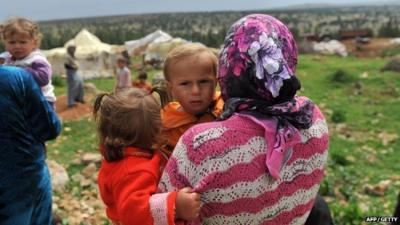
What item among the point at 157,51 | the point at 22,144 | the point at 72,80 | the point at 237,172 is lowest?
the point at 157,51

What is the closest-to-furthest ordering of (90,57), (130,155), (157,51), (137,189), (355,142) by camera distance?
(137,189)
(130,155)
(355,142)
(157,51)
(90,57)

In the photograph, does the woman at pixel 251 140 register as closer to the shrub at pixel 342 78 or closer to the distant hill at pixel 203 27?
the shrub at pixel 342 78

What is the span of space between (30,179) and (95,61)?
944 inches

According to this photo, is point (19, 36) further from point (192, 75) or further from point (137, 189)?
point (137, 189)

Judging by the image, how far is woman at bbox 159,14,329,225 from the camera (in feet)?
4.60

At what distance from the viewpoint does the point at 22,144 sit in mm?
2303

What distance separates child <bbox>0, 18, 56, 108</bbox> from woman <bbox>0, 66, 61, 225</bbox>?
0.54m

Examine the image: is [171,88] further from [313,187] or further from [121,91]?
[313,187]

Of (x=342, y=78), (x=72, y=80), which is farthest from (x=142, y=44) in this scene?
(x=72, y=80)

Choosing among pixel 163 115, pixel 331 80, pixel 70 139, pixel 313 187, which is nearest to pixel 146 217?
pixel 163 115

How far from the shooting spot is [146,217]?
4.87 feet

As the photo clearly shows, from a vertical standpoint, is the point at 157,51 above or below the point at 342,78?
below

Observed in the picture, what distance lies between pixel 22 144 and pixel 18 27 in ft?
2.81

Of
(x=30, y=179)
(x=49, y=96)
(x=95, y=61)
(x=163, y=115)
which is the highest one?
(x=163, y=115)
